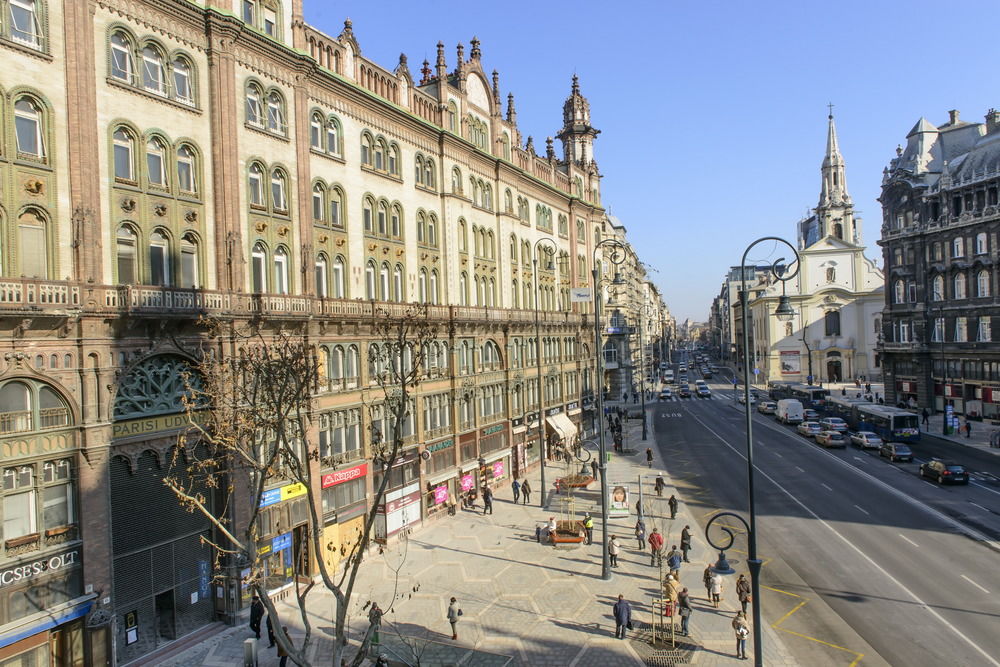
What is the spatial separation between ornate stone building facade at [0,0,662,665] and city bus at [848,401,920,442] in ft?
124

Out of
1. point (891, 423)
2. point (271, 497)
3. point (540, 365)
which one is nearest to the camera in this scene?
point (271, 497)

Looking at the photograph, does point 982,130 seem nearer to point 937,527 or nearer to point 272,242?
point 937,527

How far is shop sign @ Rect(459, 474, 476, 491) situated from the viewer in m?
38.8

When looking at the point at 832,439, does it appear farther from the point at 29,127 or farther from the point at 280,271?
the point at 29,127

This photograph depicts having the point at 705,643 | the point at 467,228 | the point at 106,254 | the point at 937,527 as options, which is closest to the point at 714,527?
the point at 937,527

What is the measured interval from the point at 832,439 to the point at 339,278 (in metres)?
43.8

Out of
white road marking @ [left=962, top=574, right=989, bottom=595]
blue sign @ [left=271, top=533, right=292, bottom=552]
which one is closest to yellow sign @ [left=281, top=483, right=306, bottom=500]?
blue sign @ [left=271, top=533, right=292, bottom=552]

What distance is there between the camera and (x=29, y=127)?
19.2 metres

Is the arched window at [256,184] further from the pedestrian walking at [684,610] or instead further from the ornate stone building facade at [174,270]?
the pedestrian walking at [684,610]

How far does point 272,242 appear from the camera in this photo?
Answer: 27.2 meters

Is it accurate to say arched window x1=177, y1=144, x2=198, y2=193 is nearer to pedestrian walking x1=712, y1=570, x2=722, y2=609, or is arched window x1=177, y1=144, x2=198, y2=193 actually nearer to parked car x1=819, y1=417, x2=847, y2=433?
pedestrian walking x1=712, y1=570, x2=722, y2=609

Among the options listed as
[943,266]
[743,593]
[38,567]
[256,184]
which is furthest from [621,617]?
[943,266]

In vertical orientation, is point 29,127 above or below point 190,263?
above

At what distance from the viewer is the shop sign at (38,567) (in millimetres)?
17766
